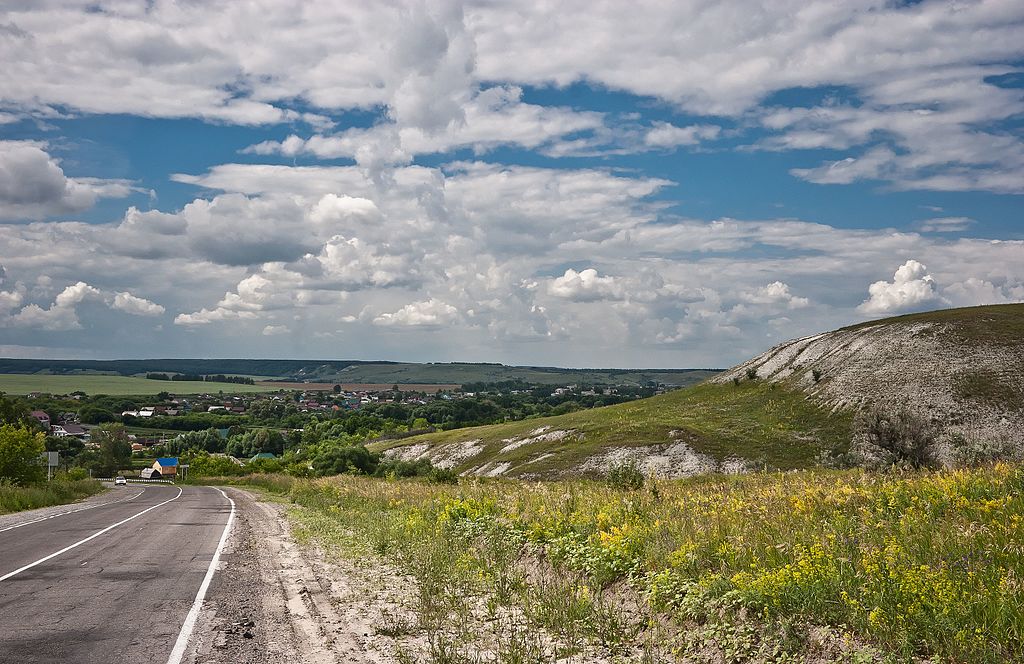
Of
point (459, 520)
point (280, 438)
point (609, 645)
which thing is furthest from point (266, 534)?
point (280, 438)

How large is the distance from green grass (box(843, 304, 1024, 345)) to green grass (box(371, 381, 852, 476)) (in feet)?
55.9

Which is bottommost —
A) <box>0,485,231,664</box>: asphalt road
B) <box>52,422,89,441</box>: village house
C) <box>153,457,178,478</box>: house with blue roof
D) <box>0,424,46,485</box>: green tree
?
<box>153,457,178,478</box>: house with blue roof

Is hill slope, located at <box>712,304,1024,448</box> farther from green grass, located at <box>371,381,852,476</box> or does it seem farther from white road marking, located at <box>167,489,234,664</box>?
white road marking, located at <box>167,489,234,664</box>

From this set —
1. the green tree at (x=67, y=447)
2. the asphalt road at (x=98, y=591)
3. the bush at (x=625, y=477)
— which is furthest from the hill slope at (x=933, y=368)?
the green tree at (x=67, y=447)

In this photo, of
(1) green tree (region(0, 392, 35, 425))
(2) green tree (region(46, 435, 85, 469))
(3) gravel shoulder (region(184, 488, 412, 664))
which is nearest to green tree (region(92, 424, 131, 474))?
(2) green tree (region(46, 435, 85, 469))

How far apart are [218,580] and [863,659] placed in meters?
12.8

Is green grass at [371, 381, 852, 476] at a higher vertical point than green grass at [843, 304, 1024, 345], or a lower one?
lower

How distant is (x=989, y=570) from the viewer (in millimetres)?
7836

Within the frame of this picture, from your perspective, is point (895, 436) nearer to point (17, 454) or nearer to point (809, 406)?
point (809, 406)

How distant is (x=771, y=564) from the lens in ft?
31.8

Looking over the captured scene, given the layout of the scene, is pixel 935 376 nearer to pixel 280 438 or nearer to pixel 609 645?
pixel 609 645

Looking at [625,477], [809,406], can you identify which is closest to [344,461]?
[809,406]

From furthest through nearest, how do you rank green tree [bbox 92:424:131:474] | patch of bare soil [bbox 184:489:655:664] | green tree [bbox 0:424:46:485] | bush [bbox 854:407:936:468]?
green tree [bbox 92:424:131:474] → bush [bbox 854:407:936:468] → green tree [bbox 0:424:46:485] → patch of bare soil [bbox 184:489:655:664]

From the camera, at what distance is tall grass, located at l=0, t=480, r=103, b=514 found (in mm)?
37144
